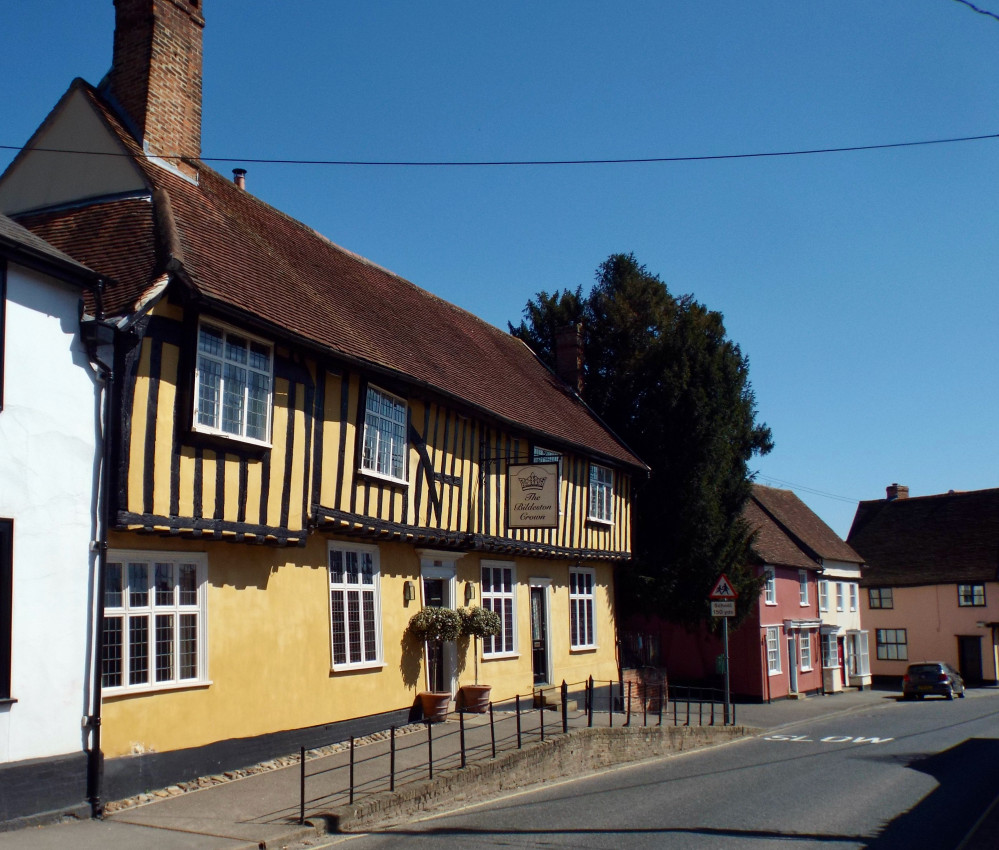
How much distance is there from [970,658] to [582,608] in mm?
31295

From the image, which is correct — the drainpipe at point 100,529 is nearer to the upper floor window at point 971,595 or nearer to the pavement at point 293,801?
the pavement at point 293,801

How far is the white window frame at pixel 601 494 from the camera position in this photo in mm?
23219

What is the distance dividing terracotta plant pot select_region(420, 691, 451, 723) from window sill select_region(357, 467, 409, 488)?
350cm

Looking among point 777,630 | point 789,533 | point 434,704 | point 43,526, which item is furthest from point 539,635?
point 789,533

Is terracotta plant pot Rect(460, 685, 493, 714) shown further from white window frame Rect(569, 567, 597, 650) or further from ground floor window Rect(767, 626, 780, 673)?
ground floor window Rect(767, 626, 780, 673)

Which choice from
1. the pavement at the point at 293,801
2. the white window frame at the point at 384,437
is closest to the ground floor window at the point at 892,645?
the pavement at the point at 293,801

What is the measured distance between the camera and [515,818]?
35.3ft

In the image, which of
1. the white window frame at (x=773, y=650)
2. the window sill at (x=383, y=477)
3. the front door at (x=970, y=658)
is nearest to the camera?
the window sill at (x=383, y=477)

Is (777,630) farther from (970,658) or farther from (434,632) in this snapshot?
(434,632)

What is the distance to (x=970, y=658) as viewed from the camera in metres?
45.8

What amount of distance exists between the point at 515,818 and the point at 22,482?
6.36 metres

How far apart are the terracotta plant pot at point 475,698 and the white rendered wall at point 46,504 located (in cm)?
826

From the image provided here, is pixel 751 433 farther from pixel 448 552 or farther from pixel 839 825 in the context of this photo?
pixel 839 825

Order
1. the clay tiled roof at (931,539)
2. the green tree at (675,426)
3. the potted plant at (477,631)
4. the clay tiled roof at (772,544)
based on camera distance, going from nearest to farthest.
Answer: the potted plant at (477,631)
the green tree at (675,426)
the clay tiled roof at (772,544)
the clay tiled roof at (931,539)
